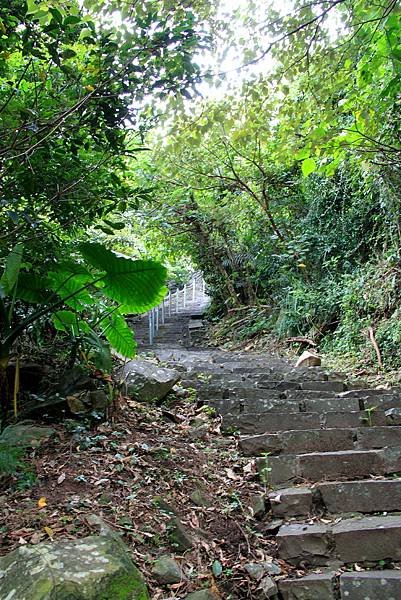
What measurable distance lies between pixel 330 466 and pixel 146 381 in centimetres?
176

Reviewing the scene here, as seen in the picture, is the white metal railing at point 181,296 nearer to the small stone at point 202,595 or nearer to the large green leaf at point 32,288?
the large green leaf at point 32,288

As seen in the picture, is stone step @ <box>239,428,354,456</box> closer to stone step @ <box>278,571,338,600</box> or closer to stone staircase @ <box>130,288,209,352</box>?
stone step @ <box>278,571,338,600</box>

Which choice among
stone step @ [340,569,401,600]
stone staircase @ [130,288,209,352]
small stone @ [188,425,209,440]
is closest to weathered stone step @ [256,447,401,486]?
small stone @ [188,425,209,440]

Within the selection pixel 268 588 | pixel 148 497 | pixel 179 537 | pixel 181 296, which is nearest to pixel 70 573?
pixel 179 537

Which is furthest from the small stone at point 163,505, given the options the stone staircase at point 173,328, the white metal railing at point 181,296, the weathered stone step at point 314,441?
the white metal railing at point 181,296

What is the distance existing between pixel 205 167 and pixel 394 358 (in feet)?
18.5

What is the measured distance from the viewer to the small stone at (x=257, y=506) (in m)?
3.19

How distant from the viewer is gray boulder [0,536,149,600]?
1808 mm

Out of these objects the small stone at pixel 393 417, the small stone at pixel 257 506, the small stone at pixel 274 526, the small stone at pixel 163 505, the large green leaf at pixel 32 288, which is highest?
the large green leaf at pixel 32 288

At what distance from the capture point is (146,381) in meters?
4.43

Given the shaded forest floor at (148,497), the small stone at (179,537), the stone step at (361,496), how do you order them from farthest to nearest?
the stone step at (361,496) < the small stone at (179,537) < the shaded forest floor at (148,497)

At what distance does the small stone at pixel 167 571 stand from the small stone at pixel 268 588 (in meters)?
0.44

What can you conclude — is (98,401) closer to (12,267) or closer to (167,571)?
(12,267)

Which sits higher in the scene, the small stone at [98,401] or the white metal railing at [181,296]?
the white metal railing at [181,296]
